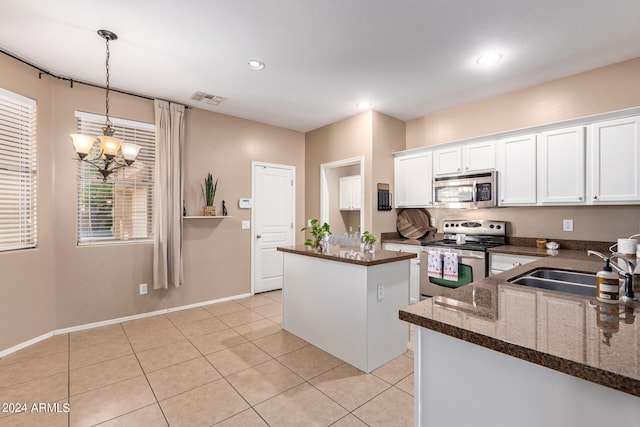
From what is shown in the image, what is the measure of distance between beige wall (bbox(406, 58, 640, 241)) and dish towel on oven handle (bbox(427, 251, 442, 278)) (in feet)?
3.17

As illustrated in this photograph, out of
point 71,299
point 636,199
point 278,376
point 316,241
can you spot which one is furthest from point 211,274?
point 636,199

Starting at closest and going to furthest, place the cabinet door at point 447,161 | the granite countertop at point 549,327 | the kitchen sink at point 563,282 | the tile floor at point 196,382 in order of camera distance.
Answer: the granite countertop at point 549,327, the kitchen sink at point 563,282, the tile floor at point 196,382, the cabinet door at point 447,161

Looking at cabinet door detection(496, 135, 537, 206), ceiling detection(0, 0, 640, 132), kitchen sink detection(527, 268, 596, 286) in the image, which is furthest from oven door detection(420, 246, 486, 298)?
ceiling detection(0, 0, 640, 132)

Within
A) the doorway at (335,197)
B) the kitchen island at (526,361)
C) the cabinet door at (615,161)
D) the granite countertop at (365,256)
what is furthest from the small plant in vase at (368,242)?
the cabinet door at (615,161)

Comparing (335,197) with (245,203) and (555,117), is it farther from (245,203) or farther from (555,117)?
(555,117)

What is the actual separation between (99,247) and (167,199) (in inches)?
36.1

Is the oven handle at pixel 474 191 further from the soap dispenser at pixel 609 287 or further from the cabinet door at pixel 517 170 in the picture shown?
the soap dispenser at pixel 609 287

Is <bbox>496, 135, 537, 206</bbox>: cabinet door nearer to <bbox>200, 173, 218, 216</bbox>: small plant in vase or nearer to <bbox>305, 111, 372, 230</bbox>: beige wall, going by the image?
<bbox>305, 111, 372, 230</bbox>: beige wall

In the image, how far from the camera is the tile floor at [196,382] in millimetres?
1954

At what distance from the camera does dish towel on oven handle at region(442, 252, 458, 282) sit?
11.7 ft

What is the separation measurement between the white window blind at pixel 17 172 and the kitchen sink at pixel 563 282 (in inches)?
168

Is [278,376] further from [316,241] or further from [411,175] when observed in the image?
[411,175]

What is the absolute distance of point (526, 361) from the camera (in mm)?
918

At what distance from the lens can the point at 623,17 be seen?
2.28 m
